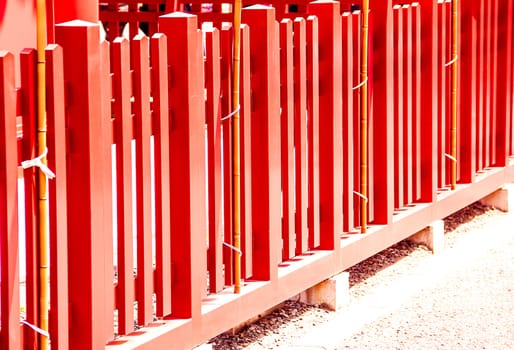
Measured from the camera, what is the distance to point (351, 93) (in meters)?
6.50

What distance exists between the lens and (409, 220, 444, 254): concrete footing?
7.57 m

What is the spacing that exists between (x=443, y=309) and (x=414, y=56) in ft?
5.29

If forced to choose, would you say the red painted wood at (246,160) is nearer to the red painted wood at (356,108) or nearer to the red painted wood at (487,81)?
the red painted wood at (356,108)

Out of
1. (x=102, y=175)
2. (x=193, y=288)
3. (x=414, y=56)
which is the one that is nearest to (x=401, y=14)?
(x=414, y=56)

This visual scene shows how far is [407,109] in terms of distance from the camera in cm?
725

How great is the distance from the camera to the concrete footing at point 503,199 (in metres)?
8.91

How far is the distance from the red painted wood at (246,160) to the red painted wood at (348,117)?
1027mm

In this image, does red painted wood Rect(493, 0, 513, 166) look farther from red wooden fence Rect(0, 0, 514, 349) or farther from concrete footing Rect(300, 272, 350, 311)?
concrete footing Rect(300, 272, 350, 311)

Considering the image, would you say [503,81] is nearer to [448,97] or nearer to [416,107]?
[448,97]

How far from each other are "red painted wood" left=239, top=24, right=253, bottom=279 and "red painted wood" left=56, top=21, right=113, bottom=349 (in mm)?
1116

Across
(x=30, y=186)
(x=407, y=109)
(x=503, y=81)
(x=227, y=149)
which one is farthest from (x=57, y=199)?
(x=503, y=81)

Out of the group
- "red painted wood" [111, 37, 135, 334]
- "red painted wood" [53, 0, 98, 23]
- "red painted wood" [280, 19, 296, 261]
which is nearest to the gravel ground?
"red painted wood" [280, 19, 296, 261]

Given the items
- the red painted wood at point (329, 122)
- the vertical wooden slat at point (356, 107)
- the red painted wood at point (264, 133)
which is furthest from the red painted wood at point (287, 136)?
the vertical wooden slat at point (356, 107)

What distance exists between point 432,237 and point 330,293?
1.48 metres
